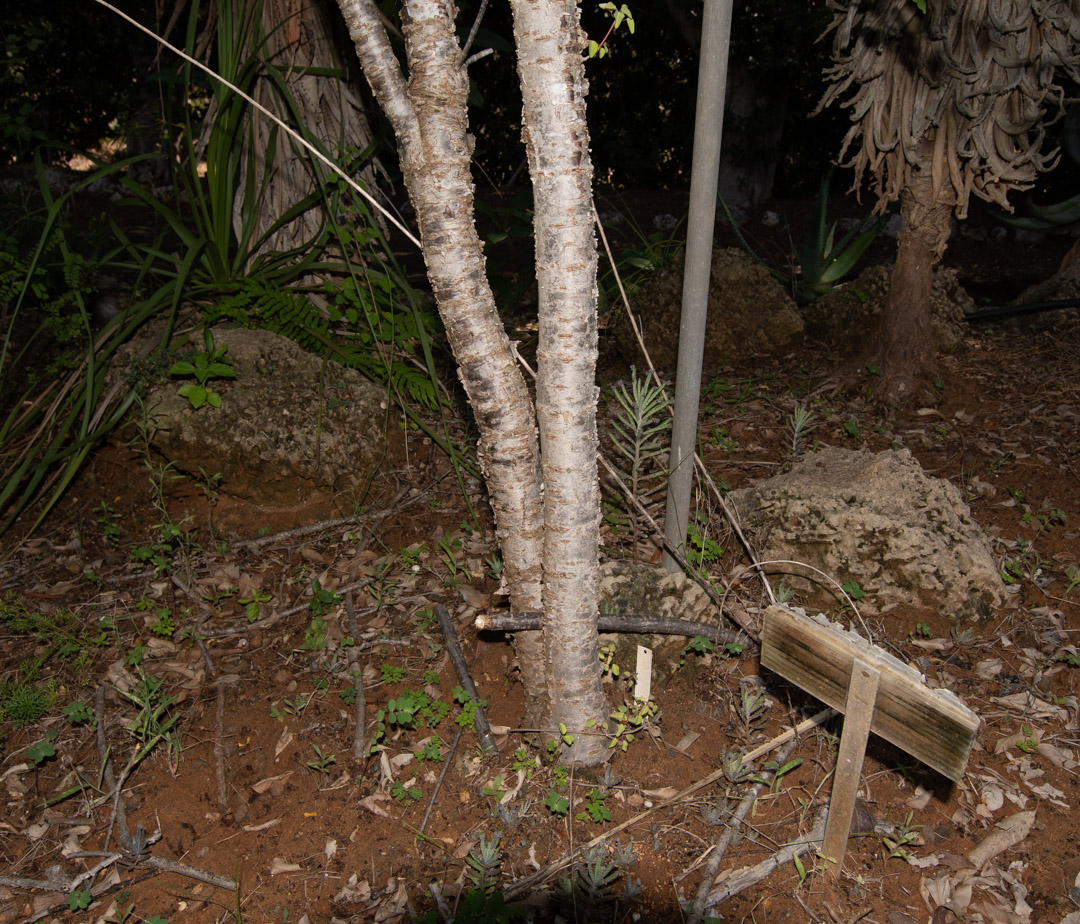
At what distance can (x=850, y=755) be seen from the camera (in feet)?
5.62

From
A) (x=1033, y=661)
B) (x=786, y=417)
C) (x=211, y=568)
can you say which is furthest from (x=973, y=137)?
(x=211, y=568)

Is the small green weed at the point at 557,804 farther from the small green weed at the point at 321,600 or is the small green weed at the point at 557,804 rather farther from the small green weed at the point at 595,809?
the small green weed at the point at 321,600

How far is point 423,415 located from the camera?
379 cm

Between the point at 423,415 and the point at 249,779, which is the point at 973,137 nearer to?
the point at 423,415

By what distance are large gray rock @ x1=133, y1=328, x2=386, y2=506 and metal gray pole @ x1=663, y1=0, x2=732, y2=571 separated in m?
1.55

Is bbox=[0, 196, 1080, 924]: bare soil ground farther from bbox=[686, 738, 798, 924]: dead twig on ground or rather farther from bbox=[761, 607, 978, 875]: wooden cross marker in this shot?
bbox=[761, 607, 978, 875]: wooden cross marker

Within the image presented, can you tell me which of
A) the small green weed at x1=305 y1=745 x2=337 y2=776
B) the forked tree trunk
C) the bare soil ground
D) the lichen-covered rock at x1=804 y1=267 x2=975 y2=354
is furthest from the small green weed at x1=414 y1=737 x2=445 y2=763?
the lichen-covered rock at x1=804 y1=267 x2=975 y2=354

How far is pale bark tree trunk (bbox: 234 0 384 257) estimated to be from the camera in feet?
11.3

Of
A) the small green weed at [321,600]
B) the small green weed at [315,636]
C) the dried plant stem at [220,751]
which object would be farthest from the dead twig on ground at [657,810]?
the small green weed at [321,600]

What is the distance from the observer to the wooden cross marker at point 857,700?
1526 millimetres

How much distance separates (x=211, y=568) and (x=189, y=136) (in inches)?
70.8

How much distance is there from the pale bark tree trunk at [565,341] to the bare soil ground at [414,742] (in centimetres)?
35

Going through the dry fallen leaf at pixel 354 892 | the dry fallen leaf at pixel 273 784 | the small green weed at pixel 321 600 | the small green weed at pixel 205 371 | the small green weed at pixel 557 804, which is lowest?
the dry fallen leaf at pixel 354 892

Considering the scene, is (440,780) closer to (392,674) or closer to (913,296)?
(392,674)
